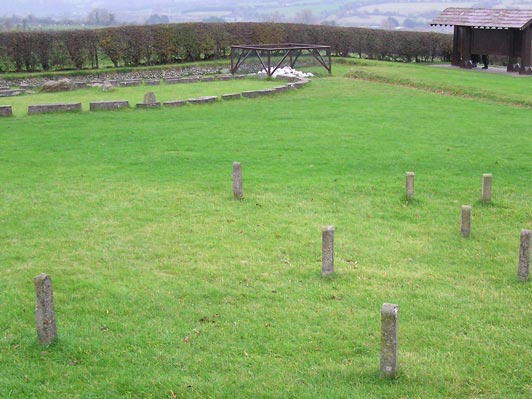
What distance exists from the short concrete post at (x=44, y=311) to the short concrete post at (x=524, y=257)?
5559 mm

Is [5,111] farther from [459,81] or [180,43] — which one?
[180,43]

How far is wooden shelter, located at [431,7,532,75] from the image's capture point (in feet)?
111

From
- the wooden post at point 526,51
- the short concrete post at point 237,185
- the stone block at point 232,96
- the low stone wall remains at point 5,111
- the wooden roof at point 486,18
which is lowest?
the short concrete post at point 237,185

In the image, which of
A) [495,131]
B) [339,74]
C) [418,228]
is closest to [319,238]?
[418,228]

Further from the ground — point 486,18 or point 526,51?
point 486,18

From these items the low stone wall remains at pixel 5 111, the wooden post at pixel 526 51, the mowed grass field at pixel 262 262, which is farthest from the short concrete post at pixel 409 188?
the wooden post at pixel 526 51

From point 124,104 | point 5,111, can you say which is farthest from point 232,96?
point 5,111

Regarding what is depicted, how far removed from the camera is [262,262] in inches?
377

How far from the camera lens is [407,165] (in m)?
15.1

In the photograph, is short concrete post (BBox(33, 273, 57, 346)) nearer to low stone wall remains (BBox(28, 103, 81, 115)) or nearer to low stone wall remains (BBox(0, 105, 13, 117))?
low stone wall remains (BBox(0, 105, 13, 117))

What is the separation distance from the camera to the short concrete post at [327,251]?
871 centimetres

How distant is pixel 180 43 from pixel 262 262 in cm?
3317

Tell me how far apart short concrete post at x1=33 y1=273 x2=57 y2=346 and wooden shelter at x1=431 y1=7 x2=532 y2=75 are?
31.0 m

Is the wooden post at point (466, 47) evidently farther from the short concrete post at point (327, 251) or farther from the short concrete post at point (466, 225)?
the short concrete post at point (327, 251)
